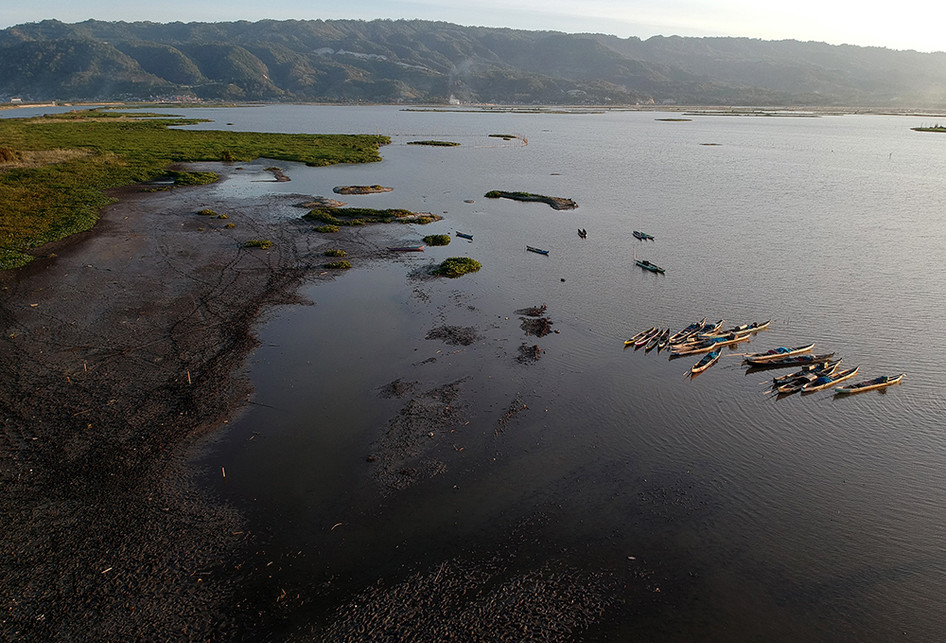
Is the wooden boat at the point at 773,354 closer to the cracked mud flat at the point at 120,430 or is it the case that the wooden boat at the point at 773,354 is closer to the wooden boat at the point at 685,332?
the wooden boat at the point at 685,332

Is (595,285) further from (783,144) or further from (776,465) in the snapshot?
(783,144)

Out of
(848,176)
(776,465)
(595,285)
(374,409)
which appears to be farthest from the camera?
(848,176)

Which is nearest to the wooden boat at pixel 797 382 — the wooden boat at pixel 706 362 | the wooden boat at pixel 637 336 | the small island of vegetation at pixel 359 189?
the wooden boat at pixel 706 362

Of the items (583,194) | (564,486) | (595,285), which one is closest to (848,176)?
(583,194)

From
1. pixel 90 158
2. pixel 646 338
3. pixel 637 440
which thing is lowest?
pixel 637 440

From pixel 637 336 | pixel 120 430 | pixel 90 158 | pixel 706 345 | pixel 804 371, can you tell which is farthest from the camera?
pixel 90 158

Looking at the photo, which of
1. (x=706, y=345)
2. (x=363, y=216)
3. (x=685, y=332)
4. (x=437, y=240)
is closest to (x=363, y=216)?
(x=363, y=216)

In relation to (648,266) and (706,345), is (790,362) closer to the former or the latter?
(706,345)
